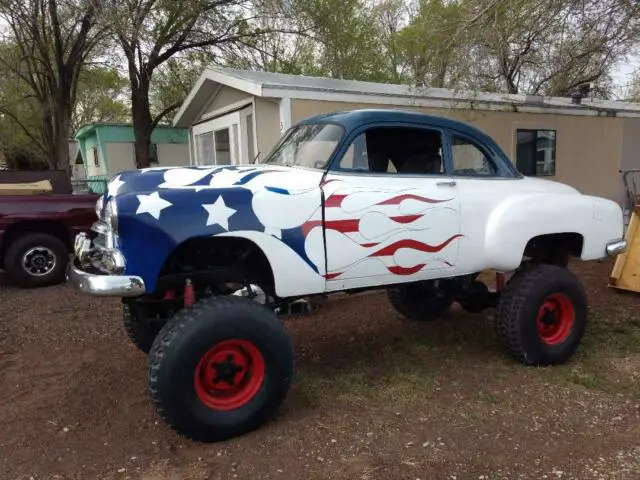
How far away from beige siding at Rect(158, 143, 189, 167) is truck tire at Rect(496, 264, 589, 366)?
710 inches

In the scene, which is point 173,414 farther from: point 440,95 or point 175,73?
point 175,73

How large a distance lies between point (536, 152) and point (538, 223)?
782cm

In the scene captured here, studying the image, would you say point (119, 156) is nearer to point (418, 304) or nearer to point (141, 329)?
point (418, 304)

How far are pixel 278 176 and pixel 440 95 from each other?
6.76 meters

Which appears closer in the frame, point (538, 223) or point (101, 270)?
point (101, 270)

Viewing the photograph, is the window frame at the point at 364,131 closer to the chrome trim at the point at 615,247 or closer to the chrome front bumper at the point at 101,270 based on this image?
the chrome front bumper at the point at 101,270

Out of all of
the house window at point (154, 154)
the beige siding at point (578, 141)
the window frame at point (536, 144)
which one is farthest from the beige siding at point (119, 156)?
the window frame at point (536, 144)

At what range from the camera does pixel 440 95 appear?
375 inches

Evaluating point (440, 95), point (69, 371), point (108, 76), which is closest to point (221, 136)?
point (440, 95)

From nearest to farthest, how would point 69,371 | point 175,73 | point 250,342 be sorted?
1. point 250,342
2. point 69,371
3. point 175,73

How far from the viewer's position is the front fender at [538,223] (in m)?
4.18

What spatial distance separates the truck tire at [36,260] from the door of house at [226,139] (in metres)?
A: 3.34

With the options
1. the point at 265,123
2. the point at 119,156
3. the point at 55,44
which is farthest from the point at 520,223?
the point at 119,156

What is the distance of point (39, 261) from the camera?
303 inches
